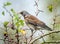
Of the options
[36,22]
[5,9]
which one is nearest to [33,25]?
[36,22]

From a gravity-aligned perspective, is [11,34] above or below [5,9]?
below

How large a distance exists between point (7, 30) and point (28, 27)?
14 cm

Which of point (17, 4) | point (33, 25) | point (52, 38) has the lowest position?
point (52, 38)

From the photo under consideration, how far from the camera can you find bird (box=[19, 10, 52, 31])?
1.15m

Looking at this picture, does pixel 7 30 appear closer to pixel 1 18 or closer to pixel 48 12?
pixel 1 18

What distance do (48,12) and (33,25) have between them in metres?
0.21

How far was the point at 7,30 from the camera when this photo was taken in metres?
1.22

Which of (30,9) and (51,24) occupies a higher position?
(30,9)

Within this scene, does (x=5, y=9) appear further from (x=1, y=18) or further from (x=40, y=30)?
(x=40, y=30)

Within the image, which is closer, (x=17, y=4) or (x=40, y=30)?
(x=40, y=30)

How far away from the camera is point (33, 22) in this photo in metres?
1.19

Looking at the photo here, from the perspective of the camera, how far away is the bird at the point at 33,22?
3.76 ft

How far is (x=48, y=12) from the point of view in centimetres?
131

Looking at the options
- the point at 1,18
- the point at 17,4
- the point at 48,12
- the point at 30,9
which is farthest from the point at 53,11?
the point at 1,18
